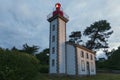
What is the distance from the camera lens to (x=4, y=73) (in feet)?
32.5

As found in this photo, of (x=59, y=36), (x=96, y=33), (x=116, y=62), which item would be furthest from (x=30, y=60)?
(x=96, y=33)

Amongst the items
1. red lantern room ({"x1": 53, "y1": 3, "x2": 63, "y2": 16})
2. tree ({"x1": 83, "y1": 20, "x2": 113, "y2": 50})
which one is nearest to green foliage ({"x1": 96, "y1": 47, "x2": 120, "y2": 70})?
tree ({"x1": 83, "y1": 20, "x2": 113, "y2": 50})

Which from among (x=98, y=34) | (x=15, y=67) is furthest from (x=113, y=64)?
(x=15, y=67)

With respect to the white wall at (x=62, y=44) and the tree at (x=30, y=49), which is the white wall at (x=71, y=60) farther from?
the tree at (x=30, y=49)

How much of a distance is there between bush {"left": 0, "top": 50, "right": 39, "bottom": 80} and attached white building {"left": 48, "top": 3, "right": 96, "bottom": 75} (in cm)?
1541

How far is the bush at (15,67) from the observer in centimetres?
997

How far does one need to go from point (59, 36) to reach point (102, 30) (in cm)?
2678

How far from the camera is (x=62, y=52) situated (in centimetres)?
2789

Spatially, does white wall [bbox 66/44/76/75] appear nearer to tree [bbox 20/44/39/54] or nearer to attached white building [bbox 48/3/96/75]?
attached white building [bbox 48/3/96/75]

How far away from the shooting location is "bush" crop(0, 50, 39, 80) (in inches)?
392

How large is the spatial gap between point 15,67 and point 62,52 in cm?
1784

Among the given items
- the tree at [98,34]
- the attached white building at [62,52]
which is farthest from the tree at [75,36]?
the attached white building at [62,52]

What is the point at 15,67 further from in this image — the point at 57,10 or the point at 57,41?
the point at 57,10

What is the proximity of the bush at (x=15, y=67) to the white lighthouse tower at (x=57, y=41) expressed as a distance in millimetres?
15293
